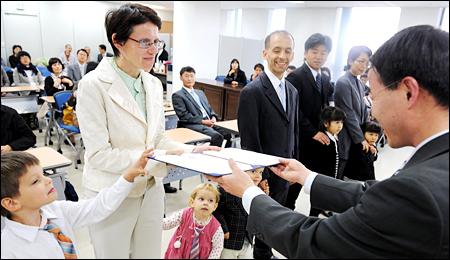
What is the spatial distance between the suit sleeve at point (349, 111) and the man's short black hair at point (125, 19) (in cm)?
119

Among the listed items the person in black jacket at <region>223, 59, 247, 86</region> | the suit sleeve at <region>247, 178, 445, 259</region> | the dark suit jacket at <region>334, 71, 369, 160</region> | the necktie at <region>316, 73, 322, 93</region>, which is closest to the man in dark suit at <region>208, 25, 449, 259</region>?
the suit sleeve at <region>247, 178, 445, 259</region>

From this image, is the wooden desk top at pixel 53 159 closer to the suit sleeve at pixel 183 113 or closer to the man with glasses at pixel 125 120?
the man with glasses at pixel 125 120

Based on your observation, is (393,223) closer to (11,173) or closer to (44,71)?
(11,173)

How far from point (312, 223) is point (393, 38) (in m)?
0.43

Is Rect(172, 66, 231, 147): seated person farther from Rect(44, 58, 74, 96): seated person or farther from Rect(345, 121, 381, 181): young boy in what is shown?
Rect(345, 121, 381, 181): young boy

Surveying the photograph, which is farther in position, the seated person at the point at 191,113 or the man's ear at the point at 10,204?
the seated person at the point at 191,113

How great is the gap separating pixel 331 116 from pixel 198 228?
1.17m

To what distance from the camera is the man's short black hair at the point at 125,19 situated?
754 millimetres

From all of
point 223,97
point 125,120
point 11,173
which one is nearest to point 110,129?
point 125,120

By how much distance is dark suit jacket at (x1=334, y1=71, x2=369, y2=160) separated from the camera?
159cm

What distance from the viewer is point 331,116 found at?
5.58ft

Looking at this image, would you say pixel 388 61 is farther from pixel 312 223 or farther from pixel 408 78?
pixel 312 223

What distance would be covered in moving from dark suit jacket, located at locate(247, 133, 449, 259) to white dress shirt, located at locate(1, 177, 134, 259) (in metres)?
0.39

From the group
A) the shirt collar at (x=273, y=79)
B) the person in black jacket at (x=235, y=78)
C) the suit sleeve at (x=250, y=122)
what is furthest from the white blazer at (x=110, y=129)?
the person in black jacket at (x=235, y=78)
